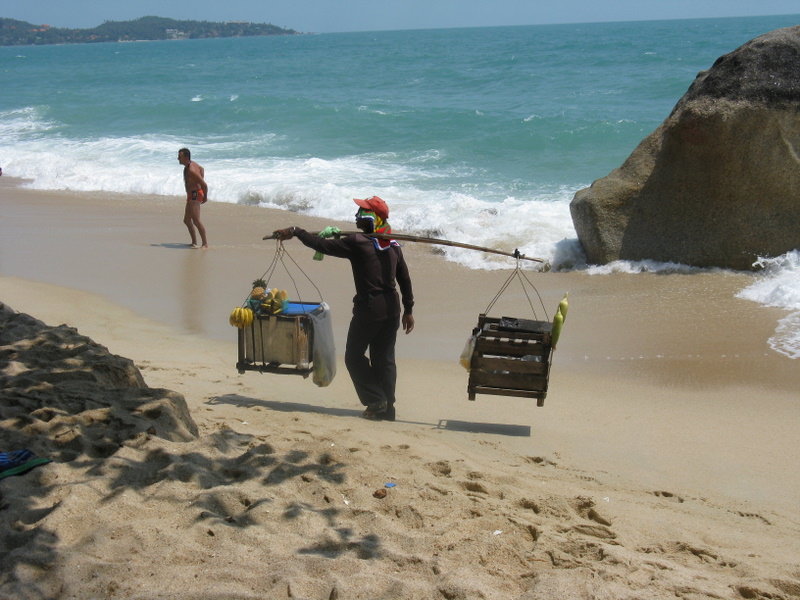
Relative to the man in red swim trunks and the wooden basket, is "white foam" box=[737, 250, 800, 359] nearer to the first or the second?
the wooden basket

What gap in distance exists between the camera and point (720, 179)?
1104cm

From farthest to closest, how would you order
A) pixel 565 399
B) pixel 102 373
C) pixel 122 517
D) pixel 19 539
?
pixel 565 399 → pixel 102 373 → pixel 122 517 → pixel 19 539

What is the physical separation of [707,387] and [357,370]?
2.91 metres

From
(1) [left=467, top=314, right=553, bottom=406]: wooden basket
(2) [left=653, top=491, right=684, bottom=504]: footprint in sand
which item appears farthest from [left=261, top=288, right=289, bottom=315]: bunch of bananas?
(2) [left=653, top=491, right=684, bottom=504]: footprint in sand

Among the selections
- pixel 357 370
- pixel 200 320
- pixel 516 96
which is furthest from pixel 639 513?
pixel 516 96

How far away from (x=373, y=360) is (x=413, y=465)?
4.89ft

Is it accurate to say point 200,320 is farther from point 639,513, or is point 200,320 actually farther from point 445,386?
point 639,513

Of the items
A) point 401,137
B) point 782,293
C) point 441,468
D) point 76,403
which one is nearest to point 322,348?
point 441,468

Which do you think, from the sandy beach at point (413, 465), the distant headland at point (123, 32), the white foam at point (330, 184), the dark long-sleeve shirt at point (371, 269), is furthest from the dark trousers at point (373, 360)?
the distant headland at point (123, 32)

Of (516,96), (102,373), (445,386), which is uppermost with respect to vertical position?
(516,96)

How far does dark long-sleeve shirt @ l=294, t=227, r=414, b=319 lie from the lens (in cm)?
630

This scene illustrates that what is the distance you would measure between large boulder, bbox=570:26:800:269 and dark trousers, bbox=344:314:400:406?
5627mm

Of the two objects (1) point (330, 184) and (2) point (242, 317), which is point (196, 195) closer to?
(1) point (330, 184)

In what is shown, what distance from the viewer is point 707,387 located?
7340 millimetres
